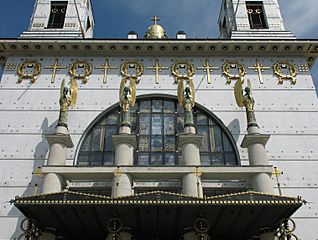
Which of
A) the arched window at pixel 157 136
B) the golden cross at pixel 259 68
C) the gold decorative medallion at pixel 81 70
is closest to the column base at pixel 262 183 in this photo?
the arched window at pixel 157 136

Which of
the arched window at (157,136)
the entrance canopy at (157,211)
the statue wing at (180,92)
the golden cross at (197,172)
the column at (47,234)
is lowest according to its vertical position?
the column at (47,234)

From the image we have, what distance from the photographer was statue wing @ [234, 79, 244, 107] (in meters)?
18.4

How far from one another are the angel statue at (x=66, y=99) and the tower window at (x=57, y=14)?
6281 millimetres

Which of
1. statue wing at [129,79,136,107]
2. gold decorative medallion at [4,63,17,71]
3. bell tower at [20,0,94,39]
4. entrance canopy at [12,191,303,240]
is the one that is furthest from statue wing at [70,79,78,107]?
entrance canopy at [12,191,303,240]

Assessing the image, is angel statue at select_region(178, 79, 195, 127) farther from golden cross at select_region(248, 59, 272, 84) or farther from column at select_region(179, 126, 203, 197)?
golden cross at select_region(248, 59, 272, 84)

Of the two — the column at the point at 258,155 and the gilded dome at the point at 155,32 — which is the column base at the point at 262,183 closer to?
the column at the point at 258,155

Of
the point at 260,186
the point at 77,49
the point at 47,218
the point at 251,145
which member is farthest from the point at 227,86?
the point at 47,218

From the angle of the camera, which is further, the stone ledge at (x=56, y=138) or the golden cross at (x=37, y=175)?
the stone ledge at (x=56, y=138)

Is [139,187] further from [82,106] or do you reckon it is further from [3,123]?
[3,123]

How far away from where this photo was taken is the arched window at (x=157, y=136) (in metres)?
17.7

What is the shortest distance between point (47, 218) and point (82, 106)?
681 cm

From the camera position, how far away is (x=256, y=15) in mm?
24375

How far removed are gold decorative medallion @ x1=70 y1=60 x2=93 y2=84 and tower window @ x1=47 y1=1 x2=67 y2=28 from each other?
4.19m

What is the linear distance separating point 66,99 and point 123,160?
171 inches
